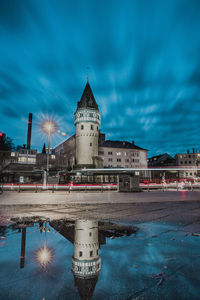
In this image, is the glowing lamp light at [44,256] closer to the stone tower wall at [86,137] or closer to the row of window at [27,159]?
the stone tower wall at [86,137]

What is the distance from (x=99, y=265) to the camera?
93.4 inches

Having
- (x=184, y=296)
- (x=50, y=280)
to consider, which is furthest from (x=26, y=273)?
(x=184, y=296)

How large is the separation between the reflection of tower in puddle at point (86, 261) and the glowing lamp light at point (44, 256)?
1.18 ft

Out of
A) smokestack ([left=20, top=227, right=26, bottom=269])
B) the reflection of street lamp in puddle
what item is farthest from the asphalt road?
the reflection of street lamp in puddle

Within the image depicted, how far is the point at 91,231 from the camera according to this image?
13.4 ft

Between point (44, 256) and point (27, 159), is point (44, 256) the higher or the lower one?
the lower one

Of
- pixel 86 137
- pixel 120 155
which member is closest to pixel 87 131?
pixel 86 137

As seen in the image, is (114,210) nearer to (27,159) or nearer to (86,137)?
(86,137)

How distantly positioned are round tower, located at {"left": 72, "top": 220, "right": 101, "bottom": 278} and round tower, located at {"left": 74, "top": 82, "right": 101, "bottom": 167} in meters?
58.6

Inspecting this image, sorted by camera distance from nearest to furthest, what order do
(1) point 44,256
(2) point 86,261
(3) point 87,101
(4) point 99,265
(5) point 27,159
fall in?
1. (4) point 99,265
2. (2) point 86,261
3. (1) point 44,256
4. (3) point 87,101
5. (5) point 27,159

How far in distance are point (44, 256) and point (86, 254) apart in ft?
2.03

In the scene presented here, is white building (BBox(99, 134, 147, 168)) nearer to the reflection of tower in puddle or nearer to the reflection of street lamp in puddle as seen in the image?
the reflection of tower in puddle

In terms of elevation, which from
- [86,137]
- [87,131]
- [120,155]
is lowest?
[120,155]

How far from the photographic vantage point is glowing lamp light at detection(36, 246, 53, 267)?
96.8 inches
